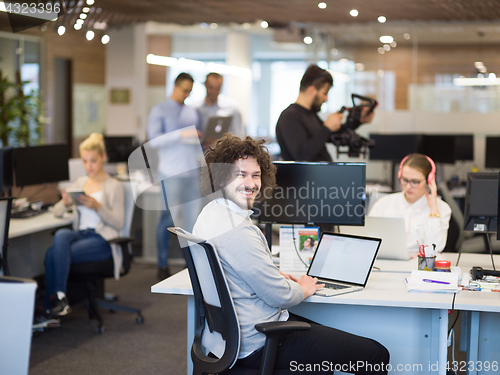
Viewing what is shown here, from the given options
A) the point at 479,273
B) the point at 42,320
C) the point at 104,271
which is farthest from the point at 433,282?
the point at 42,320

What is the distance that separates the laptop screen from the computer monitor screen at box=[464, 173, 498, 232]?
59 centimetres

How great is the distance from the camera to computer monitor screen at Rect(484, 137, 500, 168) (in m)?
6.10

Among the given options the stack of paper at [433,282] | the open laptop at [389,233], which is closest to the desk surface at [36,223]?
the open laptop at [389,233]

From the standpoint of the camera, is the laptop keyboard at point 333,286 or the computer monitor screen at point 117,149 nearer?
the laptop keyboard at point 333,286

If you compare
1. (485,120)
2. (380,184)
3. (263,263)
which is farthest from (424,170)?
(485,120)

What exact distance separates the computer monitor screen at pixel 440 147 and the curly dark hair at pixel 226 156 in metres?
4.52

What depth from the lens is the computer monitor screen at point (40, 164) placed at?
3982mm

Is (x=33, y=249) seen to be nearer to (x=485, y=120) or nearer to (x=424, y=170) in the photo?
(x=424, y=170)

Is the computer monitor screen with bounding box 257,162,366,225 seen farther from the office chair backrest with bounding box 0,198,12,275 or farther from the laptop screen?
the office chair backrest with bounding box 0,198,12,275

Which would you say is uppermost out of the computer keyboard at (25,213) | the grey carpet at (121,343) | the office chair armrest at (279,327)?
the computer keyboard at (25,213)

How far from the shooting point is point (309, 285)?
7.22 feet

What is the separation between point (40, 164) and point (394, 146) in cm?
376

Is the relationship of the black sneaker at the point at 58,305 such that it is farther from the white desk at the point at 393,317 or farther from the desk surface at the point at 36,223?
the white desk at the point at 393,317

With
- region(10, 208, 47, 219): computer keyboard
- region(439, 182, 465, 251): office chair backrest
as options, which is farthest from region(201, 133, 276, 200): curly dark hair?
region(439, 182, 465, 251): office chair backrest
